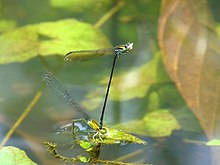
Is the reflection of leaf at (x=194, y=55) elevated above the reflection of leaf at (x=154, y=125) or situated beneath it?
elevated above

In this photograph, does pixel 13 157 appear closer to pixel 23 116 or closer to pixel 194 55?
pixel 23 116

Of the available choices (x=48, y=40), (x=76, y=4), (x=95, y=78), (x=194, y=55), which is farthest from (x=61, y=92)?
(x=76, y=4)

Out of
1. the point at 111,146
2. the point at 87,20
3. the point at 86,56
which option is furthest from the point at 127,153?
the point at 87,20

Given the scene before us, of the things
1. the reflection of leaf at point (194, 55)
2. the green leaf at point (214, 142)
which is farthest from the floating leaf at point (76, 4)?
the green leaf at point (214, 142)

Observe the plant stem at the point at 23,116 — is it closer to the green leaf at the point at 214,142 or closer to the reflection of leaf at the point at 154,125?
the reflection of leaf at the point at 154,125

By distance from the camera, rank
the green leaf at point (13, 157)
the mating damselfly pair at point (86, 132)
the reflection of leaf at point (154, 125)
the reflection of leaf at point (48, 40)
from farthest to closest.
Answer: the reflection of leaf at point (48, 40), the reflection of leaf at point (154, 125), the mating damselfly pair at point (86, 132), the green leaf at point (13, 157)

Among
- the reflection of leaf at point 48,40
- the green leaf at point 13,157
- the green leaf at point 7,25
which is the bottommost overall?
the green leaf at point 13,157

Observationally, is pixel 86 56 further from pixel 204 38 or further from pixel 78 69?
pixel 204 38

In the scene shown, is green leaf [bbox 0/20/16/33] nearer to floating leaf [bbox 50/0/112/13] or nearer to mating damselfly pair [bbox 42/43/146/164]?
floating leaf [bbox 50/0/112/13]
